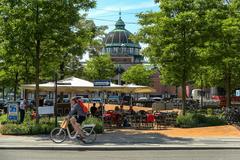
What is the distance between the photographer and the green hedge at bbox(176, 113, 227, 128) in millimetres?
30000

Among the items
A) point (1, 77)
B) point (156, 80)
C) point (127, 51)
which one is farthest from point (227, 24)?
point (127, 51)

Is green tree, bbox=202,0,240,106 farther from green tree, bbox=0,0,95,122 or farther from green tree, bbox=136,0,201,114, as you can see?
green tree, bbox=0,0,95,122

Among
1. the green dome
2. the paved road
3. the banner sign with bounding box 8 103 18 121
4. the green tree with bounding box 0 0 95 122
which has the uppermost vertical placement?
the green dome

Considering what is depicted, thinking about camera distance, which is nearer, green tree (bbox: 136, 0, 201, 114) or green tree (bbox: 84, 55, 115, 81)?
green tree (bbox: 136, 0, 201, 114)

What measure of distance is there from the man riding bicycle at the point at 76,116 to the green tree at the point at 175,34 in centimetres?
1014

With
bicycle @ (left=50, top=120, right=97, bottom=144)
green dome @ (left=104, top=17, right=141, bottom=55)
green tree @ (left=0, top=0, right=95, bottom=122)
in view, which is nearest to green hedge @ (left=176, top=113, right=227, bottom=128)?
green tree @ (left=0, top=0, right=95, bottom=122)

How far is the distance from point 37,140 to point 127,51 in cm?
13769

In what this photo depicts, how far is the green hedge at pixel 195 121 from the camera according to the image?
98.4 ft

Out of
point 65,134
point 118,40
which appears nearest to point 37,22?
point 65,134

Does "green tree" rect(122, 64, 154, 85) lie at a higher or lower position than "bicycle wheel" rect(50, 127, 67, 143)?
higher

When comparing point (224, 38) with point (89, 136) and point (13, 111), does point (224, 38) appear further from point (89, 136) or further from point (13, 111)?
point (89, 136)

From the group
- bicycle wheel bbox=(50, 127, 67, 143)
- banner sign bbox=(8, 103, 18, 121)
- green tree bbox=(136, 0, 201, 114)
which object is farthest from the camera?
green tree bbox=(136, 0, 201, 114)

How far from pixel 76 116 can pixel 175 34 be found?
36.4ft

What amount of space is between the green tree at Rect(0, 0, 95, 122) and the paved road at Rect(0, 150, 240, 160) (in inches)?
318
